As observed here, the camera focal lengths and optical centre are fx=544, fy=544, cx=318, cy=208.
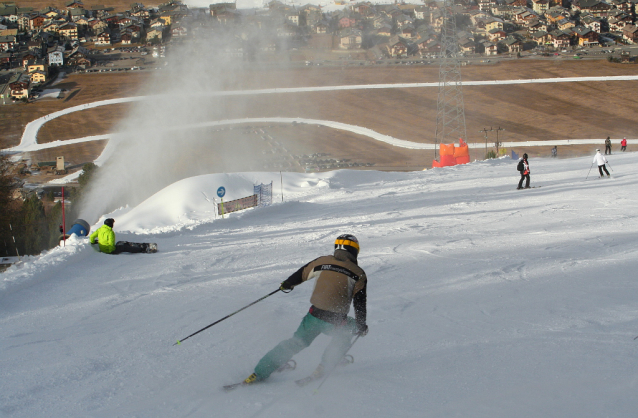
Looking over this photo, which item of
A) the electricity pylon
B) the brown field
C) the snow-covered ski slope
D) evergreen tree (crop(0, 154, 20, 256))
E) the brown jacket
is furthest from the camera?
the brown field

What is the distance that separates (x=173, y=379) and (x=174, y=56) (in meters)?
60.4

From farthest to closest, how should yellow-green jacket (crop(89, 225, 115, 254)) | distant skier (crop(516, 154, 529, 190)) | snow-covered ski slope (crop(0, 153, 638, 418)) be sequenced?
distant skier (crop(516, 154, 529, 190))
yellow-green jacket (crop(89, 225, 115, 254))
snow-covered ski slope (crop(0, 153, 638, 418))

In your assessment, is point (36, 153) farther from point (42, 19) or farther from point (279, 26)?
point (42, 19)

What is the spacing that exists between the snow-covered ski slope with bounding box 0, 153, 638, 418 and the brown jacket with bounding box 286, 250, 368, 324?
562mm

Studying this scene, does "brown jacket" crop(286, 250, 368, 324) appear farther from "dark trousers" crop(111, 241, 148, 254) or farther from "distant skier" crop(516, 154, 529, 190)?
"distant skier" crop(516, 154, 529, 190)

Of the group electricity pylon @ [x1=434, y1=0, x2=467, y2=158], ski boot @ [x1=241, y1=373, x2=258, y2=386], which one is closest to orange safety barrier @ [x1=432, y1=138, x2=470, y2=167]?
electricity pylon @ [x1=434, y1=0, x2=467, y2=158]

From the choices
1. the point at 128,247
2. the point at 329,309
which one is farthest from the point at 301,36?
the point at 329,309

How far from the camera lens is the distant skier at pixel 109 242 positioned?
8.10 m

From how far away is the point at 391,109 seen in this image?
52094 millimetres

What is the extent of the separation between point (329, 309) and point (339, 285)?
0.18 m

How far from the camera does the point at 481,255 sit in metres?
7.52

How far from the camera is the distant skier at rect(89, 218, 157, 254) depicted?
8.10 m

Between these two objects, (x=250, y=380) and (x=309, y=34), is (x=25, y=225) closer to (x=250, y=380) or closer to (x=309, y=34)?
(x=250, y=380)

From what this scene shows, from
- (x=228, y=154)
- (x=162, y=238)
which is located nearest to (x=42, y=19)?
(x=228, y=154)
